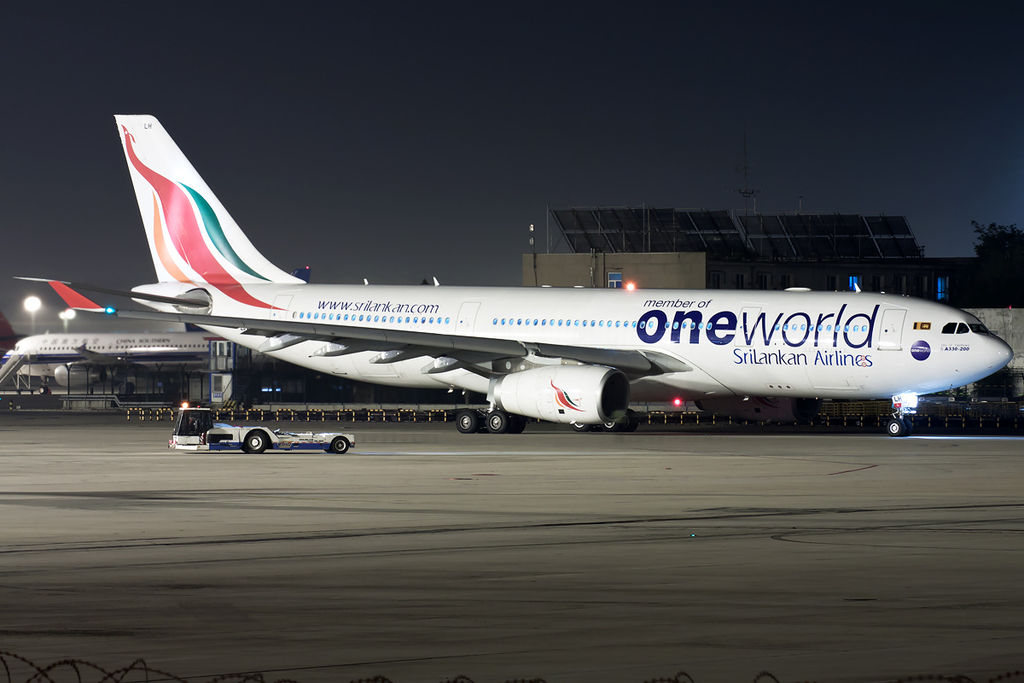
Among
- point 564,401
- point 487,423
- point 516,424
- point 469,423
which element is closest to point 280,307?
point 469,423

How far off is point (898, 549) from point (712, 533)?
2336 mm

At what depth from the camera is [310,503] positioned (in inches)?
799

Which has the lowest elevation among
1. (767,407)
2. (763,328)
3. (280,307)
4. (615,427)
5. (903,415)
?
(615,427)

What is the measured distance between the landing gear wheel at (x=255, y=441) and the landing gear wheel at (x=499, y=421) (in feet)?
33.3

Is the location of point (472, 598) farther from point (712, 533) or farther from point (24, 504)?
point (24, 504)

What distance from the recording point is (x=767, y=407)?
4259 centimetres

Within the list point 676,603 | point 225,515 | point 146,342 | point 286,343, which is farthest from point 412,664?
point 146,342

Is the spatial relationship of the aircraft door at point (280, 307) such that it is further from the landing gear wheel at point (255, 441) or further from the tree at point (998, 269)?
the tree at point (998, 269)

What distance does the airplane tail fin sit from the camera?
158ft

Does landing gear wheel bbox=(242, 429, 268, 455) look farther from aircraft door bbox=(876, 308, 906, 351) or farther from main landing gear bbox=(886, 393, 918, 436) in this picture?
main landing gear bbox=(886, 393, 918, 436)

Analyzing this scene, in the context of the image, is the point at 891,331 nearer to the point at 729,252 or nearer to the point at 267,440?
the point at 267,440

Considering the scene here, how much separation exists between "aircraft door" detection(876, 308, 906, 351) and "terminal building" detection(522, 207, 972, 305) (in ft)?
164

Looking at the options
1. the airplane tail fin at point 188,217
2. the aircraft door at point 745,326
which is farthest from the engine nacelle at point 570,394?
the airplane tail fin at point 188,217

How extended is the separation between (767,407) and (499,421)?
8371 millimetres
